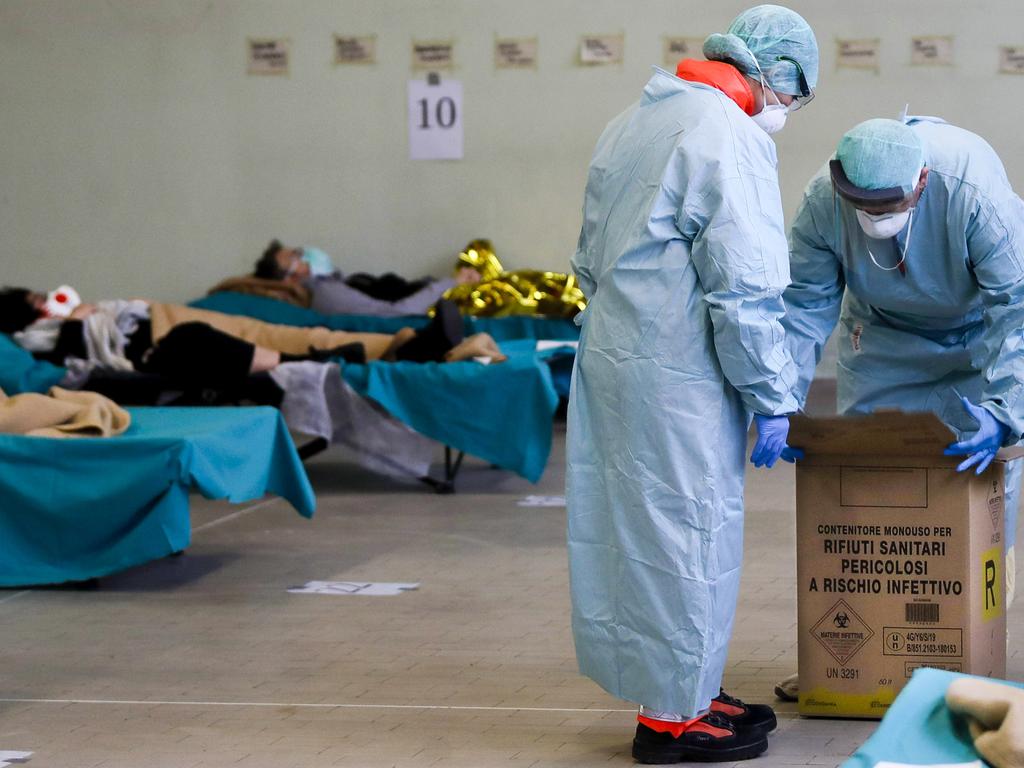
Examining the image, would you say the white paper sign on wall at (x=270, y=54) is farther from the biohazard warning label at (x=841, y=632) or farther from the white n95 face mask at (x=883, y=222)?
the biohazard warning label at (x=841, y=632)

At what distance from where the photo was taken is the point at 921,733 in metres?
2.04

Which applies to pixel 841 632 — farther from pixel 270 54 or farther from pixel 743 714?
pixel 270 54

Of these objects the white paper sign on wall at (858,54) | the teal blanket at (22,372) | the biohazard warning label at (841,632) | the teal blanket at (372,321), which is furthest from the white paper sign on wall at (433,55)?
the biohazard warning label at (841,632)

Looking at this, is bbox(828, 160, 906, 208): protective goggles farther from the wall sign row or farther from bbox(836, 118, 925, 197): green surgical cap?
the wall sign row

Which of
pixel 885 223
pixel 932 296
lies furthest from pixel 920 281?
pixel 885 223

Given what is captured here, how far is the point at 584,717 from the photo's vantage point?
2848 millimetres

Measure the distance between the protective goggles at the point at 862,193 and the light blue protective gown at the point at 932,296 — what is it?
13cm

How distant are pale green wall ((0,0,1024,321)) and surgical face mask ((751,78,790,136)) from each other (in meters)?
5.16

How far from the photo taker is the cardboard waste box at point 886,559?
2.60m

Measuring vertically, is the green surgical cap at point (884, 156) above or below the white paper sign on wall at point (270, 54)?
below

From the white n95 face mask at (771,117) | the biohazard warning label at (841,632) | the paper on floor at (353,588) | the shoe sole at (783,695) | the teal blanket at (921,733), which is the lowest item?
the paper on floor at (353,588)

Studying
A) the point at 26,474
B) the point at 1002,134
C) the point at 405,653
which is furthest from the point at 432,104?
the point at 405,653

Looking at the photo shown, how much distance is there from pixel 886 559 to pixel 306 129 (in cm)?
598

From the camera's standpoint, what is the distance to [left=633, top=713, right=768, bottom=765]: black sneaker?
253cm
